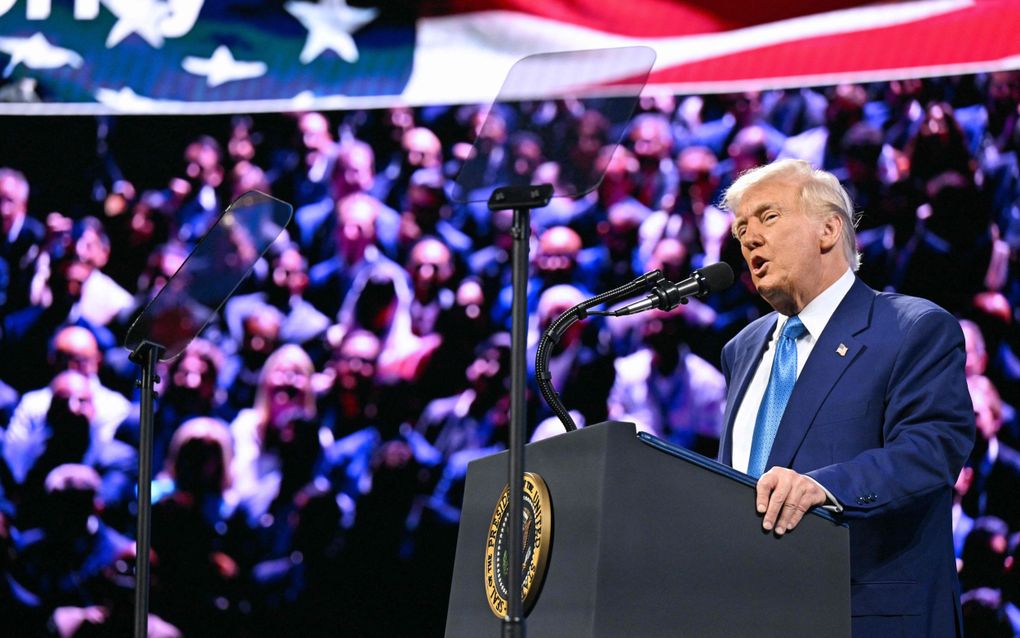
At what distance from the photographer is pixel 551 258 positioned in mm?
3451

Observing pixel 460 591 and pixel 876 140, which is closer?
pixel 460 591

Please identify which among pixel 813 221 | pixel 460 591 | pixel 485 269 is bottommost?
pixel 460 591

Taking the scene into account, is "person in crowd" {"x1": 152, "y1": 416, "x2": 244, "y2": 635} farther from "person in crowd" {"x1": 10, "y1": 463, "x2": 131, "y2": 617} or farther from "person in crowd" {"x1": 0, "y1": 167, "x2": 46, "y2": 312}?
"person in crowd" {"x1": 0, "y1": 167, "x2": 46, "y2": 312}

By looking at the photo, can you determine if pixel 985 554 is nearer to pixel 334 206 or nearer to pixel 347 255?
pixel 347 255

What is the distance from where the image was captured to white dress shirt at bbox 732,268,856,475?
6.66 ft

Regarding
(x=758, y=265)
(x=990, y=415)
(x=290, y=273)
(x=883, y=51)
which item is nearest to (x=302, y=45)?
(x=290, y=273)

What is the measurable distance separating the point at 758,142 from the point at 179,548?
2111 millimetres

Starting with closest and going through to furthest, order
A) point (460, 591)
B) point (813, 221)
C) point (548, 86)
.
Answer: point (548, 86) < point (460, 591) < point (813, 221)

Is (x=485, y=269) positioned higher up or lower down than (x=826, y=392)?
higher up

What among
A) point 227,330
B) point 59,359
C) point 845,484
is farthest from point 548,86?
point 59,359

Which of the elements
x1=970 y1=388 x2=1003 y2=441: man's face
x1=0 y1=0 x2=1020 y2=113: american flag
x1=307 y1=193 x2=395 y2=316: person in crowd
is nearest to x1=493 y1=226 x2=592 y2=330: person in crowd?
x1=307 y1=193 x2=395 y2=316: person in crowd

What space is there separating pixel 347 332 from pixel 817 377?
1.91 metres

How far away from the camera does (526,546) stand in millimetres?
1463

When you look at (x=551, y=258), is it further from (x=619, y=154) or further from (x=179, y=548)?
(x=179, y=548)
